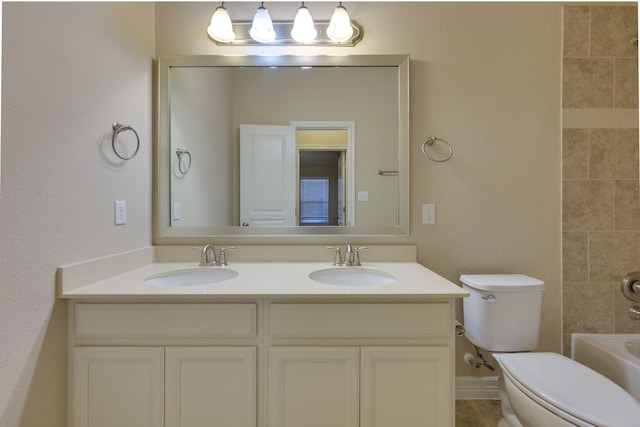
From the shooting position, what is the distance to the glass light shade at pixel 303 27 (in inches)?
60.5

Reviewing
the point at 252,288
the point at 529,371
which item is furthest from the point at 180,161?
the point at 529,371

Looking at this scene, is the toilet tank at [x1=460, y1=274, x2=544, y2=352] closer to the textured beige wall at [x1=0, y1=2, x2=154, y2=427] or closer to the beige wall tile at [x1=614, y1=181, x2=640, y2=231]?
the beige wall tile at [x1=614, y1=181, x2=640, y2=231]

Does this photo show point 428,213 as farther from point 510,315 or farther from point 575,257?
point 575,257

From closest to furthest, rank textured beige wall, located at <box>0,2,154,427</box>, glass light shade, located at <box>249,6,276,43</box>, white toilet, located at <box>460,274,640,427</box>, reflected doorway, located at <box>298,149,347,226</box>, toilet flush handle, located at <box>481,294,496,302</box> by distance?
textured beige wall, located at <box>0,2,154,427</box> → white toilet, located at <box>460,274,640,427</box> → toilet flush handle, located at <box>481,294,496,302</box> → glass light shade, located at <box>249,6,276,43</box> → reflected doorway, located at <box>298,149,347,226</box>

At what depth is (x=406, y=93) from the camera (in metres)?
1.62

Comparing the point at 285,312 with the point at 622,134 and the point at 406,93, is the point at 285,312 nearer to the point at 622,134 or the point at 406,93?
the point at 406,93

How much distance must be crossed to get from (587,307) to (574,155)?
2.71ft

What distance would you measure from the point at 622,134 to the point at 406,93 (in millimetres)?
1176

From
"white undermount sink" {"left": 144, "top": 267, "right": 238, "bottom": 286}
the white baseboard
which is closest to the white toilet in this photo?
the white baseboard

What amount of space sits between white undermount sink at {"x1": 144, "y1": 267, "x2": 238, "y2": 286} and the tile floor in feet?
4.46

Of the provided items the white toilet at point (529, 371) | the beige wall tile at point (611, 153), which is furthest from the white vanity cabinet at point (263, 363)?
the beige wall tile at point (611, 153)

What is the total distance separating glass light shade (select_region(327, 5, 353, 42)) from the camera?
1.53m

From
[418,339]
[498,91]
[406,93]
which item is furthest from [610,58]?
[418,339]

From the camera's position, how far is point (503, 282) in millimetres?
1451
